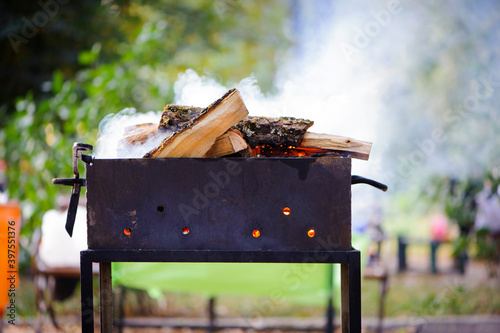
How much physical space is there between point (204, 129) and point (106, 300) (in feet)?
2.59

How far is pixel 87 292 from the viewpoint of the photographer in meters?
1.66

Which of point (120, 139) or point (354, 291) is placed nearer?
point (354, 291)

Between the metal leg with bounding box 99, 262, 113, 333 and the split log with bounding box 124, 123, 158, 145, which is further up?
the split log with bounding box 124, 123, 158, 145

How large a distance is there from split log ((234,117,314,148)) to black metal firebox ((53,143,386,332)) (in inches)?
4.9

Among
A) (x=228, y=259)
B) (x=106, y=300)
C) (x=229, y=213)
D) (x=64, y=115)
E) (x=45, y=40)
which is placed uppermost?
(x=45, y=40)

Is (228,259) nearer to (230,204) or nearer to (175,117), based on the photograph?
(230,204)

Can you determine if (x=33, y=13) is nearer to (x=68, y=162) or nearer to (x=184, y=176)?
(x=68, y=162)

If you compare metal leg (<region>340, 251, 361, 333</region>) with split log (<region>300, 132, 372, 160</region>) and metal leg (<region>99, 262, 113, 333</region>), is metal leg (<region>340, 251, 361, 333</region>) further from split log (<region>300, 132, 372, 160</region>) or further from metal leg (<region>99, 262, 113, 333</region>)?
metal leg (<region>99, 262, 113, 333</region>)

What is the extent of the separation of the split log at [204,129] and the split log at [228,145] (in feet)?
0.10

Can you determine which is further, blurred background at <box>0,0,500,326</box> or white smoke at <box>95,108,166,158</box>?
blurred background at <box>0,0,500,326</box>

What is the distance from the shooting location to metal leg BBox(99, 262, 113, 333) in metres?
1.80

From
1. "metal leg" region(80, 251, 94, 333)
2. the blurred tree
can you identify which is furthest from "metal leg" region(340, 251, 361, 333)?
the blurred tree

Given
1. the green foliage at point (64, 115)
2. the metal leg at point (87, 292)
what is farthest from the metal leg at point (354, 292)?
the green foliage at point (64, 115)

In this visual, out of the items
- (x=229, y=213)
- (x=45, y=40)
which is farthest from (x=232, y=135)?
(x=45, y=40)
